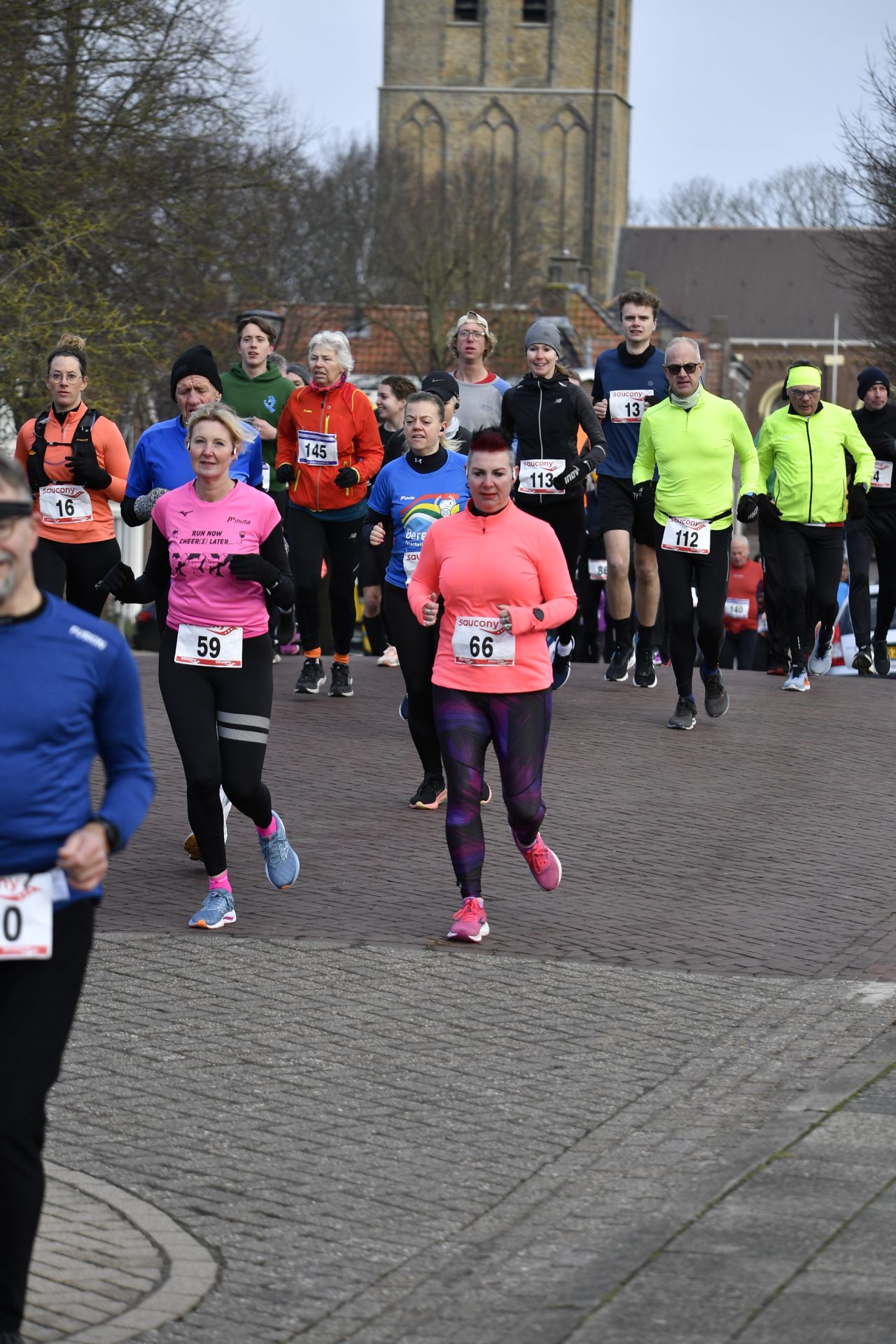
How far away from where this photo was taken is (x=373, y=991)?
281 inches

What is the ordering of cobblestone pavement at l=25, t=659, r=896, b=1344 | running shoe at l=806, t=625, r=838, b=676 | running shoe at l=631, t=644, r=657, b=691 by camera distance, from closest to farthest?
cobblestone pavement at l=25, t=659, r=896, b=1344 → running shoe at l=631, t=644, r=657, b=691 → running shoe at l=806, t=625, r=838, b=676

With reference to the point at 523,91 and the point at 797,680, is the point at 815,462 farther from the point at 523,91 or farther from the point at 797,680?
the point at 523,91

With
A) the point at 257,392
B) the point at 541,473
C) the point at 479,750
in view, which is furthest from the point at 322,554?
the point at 479,750

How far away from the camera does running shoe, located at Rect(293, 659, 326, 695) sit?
14.2m

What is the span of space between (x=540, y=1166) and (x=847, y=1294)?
4.11ft

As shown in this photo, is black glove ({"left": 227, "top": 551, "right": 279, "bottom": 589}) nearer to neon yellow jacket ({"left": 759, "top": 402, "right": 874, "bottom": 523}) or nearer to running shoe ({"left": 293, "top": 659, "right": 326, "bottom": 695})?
running shoe ({"left": 293, "top": 659, "right": 326, "bottom": 695})

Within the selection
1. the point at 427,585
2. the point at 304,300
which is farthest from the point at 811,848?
the point at 304,300

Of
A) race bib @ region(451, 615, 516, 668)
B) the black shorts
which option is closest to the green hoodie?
the black shorts

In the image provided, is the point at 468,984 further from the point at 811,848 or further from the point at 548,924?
the point at 811,848

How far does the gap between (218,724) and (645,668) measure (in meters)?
7.50

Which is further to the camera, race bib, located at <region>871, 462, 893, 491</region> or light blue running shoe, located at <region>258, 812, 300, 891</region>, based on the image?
race bib, located at <region>871, 462, 893, 491</region>

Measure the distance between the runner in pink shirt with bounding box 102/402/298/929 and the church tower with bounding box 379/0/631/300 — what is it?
91.1 meters

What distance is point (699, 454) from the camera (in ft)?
40.7

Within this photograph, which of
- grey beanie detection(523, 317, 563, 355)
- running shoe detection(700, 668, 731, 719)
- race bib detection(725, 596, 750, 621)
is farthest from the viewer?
race bib detection(725, 596, 750, 621)
